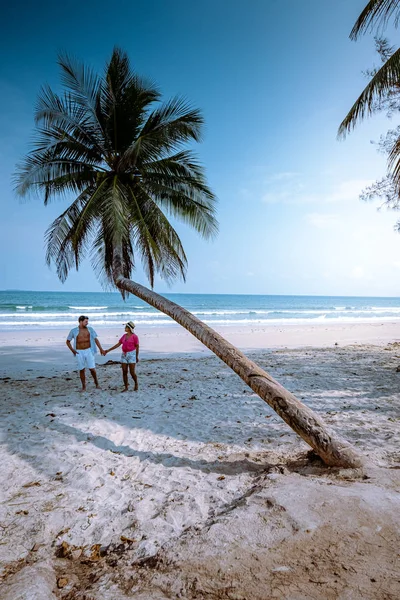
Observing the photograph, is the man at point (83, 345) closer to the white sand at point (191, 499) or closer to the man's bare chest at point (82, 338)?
the man's bare chest at point (82, 338)

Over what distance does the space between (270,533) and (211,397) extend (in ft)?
14.7

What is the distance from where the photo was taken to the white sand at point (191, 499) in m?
2.10

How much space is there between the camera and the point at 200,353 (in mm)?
12930

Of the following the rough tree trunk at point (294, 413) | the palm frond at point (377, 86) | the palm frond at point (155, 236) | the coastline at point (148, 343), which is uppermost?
the palm frond at point (377, 86)

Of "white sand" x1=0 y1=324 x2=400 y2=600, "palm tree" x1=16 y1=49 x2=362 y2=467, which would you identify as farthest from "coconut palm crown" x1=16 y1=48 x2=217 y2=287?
"white sand" x1=0 y1=324 x2=400 y2=600

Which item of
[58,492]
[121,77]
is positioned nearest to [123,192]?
[121,77]

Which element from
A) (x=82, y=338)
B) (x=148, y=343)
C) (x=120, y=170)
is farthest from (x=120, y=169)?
(x=148, y=343)

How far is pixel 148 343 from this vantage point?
14.7 meters

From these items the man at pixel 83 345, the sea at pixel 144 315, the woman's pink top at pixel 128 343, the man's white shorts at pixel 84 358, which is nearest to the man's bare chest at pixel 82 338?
the man at pixel 83 345

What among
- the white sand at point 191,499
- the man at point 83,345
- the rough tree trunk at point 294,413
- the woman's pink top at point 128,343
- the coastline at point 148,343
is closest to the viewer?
the white sand at point 191,499

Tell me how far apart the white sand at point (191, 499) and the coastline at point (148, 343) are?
12.4ft

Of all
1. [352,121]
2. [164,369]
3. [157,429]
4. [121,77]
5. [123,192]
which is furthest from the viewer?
[164,369]

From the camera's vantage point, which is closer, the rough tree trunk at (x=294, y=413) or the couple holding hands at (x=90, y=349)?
the rough tree trunk at (x=294, y=413)

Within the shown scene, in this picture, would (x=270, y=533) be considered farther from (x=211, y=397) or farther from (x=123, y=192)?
(x=123, y=192)
